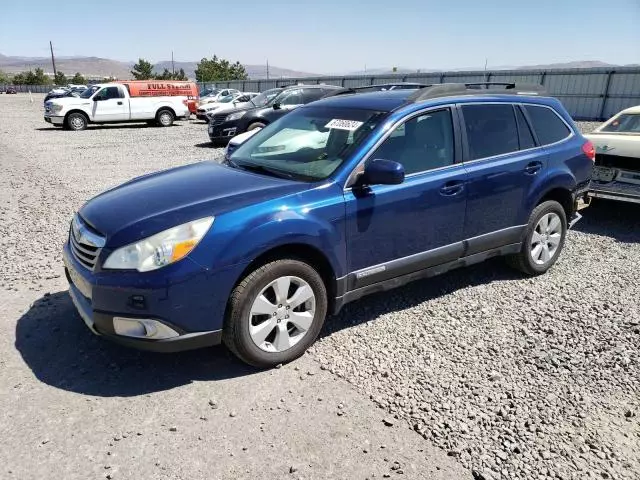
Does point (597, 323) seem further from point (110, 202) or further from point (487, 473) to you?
point (110, 202)

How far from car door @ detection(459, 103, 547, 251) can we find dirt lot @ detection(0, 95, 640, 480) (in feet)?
2.02

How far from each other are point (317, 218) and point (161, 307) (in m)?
1.13

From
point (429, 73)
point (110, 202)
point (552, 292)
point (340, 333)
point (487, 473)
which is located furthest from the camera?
point (429, 73)

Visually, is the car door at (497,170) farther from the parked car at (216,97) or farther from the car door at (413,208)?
the parked car at (216,97)

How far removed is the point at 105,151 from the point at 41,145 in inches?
111

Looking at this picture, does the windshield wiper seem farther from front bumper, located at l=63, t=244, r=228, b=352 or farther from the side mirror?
front bumper, located at l=63, t=244, r=228, b=352

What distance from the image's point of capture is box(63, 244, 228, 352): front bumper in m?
2.96

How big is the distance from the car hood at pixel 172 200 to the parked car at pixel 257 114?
400 inches

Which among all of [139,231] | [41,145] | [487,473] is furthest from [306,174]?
[41,145]

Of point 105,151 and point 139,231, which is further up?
point 139,231

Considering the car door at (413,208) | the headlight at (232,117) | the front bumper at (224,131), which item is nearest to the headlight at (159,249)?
the car door at (413,208)

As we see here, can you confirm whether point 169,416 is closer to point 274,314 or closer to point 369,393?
point 274,314

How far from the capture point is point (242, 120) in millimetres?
14344

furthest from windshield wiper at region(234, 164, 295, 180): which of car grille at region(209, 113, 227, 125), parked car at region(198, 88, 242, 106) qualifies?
parked car at region(198, 88, 242, 106)
